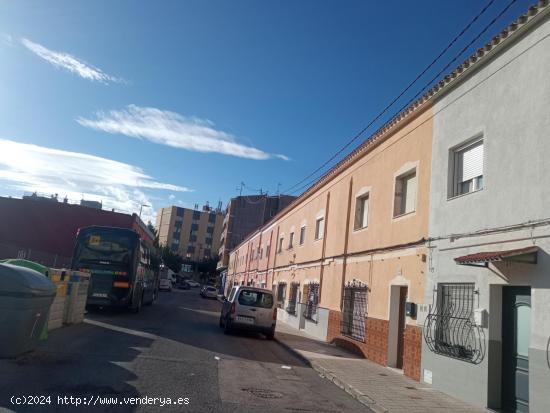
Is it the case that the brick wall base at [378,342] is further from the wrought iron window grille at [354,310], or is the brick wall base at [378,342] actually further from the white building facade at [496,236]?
the white building facade at [496,236]

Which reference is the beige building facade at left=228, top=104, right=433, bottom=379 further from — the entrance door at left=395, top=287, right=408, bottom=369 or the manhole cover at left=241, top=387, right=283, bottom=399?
the manhole cover at left=241, top=387, right=283, bottom=399

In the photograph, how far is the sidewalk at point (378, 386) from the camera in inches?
346

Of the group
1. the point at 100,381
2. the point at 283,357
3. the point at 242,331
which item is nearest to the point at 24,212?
the point at 242,331

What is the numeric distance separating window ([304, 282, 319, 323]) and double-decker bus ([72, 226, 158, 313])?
24.6ft

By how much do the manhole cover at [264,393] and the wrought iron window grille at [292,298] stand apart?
1752cm

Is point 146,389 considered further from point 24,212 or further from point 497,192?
point 24,212

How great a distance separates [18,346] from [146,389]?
273 cm

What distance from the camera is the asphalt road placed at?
6.99 m

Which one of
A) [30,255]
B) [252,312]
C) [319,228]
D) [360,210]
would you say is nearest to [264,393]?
[252,312]

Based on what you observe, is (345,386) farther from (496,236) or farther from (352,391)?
(496,236)

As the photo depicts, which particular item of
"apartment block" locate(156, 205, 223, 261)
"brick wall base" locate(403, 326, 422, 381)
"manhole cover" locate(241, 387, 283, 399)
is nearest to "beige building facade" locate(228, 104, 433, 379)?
"brick wall base" locate(403, 326, 422, 381)

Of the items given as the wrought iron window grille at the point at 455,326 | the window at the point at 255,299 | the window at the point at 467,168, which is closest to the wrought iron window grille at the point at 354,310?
the window at the point at 255,299

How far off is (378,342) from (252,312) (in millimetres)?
5197

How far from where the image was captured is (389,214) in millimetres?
14641
